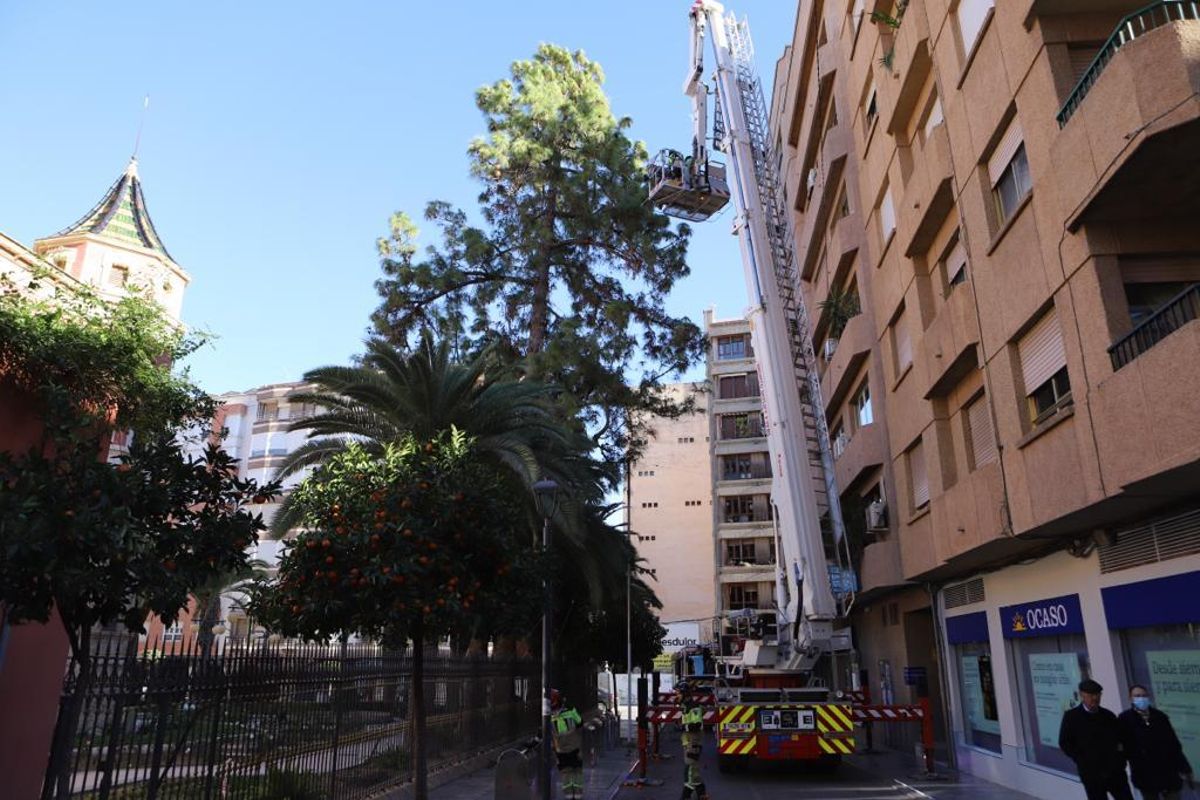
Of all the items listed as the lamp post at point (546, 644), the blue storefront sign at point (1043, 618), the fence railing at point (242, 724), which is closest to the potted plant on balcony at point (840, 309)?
the blue storefront sign at point (1043, 618)

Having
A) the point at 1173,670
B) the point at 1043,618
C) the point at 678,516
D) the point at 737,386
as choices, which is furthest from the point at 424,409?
the point at 678,516

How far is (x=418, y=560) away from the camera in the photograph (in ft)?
30.5

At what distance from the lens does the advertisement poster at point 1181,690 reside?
9148 mm

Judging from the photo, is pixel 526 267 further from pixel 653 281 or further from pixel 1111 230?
pixel 1111 230

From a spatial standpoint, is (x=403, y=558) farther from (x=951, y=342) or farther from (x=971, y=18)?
(x=971, y=18)

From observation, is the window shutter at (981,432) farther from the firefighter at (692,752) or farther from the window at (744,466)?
the window at (744,466)

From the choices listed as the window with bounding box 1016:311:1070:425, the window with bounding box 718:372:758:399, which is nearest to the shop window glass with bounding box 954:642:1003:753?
the window with bounding box 1016:311:1070:425

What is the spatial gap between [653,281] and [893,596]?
39.8ft

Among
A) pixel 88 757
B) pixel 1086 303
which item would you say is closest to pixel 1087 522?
pixel 1086 303

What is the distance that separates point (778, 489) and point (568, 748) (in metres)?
6.02

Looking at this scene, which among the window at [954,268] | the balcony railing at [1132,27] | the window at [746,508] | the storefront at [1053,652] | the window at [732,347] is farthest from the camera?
the window at [732,347]

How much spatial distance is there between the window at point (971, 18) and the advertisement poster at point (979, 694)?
33.8 feet

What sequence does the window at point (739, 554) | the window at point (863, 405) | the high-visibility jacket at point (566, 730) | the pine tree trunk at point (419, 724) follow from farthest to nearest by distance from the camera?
the window at point (739, 554)
the window at point (863, 405)
the high-visibility jacket at point (566, 730)
the pine tree trunk at point (419, 724)

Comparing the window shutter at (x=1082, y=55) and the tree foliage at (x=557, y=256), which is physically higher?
the tree foliage at (x=557, y=256)
